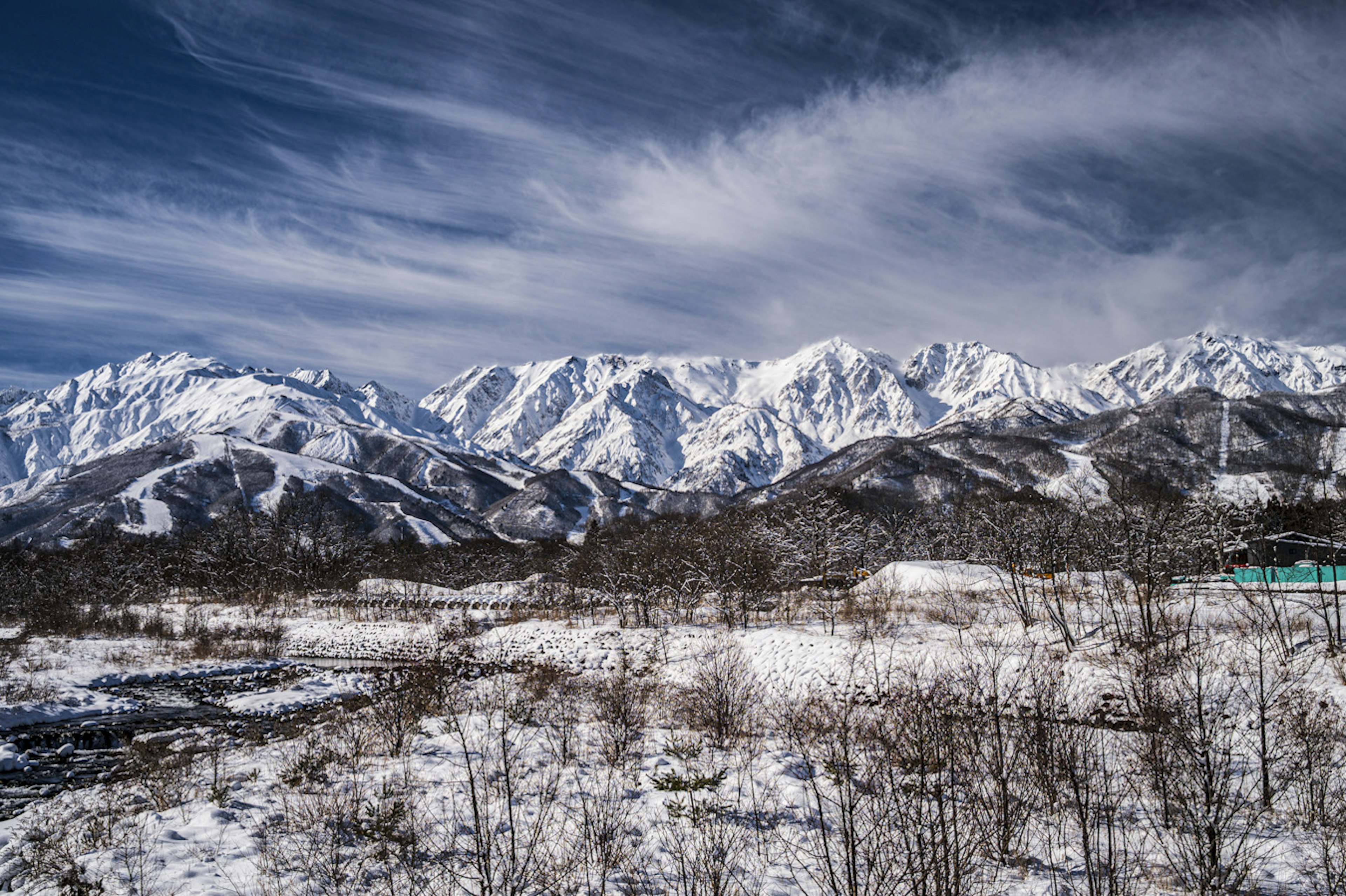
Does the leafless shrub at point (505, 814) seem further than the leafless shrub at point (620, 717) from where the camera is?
No

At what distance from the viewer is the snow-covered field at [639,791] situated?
714 centimetres

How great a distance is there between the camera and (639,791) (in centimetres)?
1042

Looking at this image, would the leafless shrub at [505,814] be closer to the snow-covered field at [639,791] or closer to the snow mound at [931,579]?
the snow-covered field at [639,791]

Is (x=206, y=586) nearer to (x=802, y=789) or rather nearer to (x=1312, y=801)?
(x=802, y=789)

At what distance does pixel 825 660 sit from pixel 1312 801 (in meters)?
16.8

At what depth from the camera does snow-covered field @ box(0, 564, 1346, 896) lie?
281 inches

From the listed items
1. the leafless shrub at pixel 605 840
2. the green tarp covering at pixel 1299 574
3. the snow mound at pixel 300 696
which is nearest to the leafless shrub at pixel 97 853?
the leafless shrub at pixel 605 840

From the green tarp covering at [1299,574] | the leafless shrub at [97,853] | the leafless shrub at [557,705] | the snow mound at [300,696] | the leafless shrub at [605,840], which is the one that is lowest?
the snow mound at [300,696]

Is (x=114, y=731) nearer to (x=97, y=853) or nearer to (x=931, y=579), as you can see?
(x=97, y=853)

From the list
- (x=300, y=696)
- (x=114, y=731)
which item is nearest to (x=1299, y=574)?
(x=300, y=696)

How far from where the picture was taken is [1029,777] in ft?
30.7

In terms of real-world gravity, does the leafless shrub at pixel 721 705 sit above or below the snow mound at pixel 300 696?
above

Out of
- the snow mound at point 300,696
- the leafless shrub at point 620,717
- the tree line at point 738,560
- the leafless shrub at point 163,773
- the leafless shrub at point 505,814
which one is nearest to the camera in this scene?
the leafless shrub at point 505,814

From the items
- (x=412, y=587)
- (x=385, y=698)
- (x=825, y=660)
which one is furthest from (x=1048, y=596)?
(x=412, y=587)
